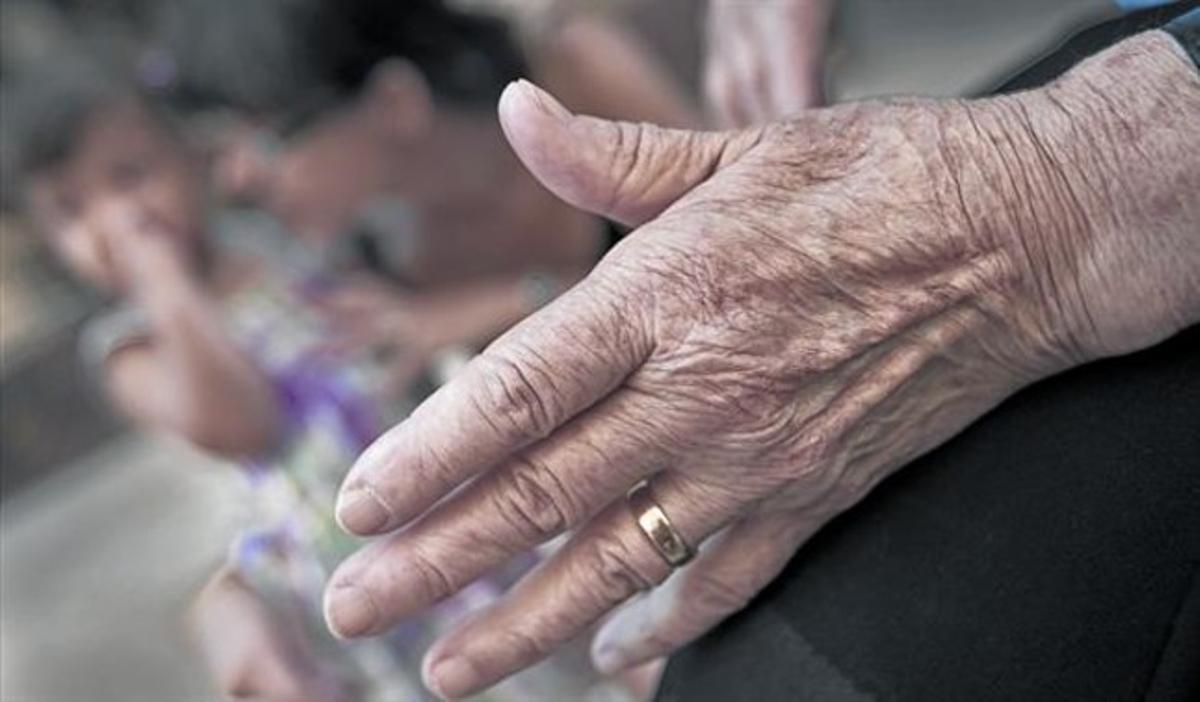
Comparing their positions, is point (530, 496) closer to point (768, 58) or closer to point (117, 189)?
point (768, 58)

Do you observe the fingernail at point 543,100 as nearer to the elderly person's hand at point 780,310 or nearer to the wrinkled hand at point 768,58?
the elderly person's hand at point 780,310

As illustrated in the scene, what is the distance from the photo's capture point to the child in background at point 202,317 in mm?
1511

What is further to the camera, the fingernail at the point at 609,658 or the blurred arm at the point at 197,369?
the blurred arm at the point at 197,369

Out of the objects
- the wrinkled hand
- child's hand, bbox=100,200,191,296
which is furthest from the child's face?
the wrinkled hand

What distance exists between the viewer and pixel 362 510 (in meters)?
0.66

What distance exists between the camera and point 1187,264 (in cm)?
66

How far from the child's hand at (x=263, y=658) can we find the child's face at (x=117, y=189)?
41cm

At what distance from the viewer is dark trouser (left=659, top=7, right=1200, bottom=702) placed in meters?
0.67

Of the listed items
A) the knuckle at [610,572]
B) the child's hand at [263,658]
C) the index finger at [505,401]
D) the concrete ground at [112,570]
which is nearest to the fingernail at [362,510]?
the index finger at [505,401]

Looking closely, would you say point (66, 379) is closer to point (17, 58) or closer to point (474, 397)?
point (17, 58)

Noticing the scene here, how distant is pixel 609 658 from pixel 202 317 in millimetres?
889

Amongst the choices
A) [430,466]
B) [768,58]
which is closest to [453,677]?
[430,466]

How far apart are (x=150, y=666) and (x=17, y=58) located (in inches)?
30.7

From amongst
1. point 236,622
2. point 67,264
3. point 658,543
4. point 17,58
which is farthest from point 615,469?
point 17,58
